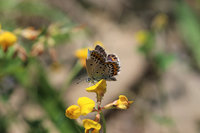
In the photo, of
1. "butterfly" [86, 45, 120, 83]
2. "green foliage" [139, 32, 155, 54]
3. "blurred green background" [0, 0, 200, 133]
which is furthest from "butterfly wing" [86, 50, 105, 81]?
"green foliage" [139, 32, 155, 54]

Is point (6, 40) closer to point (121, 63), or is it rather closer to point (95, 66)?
point (95, 66)

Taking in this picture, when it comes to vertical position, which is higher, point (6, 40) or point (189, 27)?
point (189, 27)

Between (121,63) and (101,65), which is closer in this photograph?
(101,65)

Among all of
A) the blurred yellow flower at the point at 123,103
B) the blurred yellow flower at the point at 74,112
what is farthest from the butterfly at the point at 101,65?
the blurred yellow flower at the point at 74,112

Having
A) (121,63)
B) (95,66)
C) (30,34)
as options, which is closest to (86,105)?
(95,66)

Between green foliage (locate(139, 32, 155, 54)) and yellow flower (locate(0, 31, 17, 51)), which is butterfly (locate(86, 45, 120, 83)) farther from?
green foliage (locate(139, 32, 155, 54))
